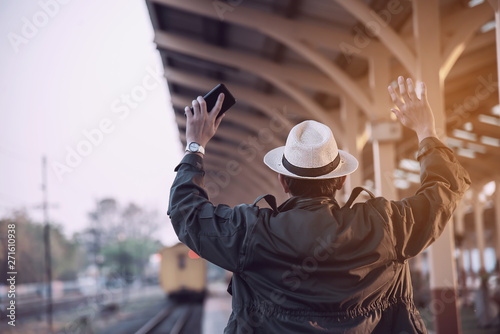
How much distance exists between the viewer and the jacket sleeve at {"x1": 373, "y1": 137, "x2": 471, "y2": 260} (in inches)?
79.7

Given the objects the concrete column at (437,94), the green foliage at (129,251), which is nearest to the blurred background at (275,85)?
the concrete column at (437,94)

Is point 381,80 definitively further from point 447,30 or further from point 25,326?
point 25,326

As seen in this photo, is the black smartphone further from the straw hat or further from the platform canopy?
the platform canopy

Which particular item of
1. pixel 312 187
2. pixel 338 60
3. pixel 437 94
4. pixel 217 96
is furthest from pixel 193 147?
pixel 338 60

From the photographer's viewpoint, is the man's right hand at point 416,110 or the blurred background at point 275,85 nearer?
the man's right hand at point 416,110

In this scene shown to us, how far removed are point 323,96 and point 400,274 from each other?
541 inches

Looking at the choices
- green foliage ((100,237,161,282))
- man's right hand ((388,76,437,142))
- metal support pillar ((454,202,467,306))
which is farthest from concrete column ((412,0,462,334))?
green foliage ((100,237,161,282))

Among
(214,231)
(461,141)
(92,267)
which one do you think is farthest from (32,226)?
(214,231)

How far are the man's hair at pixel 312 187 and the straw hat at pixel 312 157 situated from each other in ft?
0.08

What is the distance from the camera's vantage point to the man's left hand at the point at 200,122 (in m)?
2.17

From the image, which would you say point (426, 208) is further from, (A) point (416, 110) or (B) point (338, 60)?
(B) point (338, 60)

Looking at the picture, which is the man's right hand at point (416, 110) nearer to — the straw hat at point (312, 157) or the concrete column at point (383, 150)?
the straw hat at point (312, 157)

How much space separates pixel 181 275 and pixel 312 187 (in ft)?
89.2

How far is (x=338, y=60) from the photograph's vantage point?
12.8 meters
